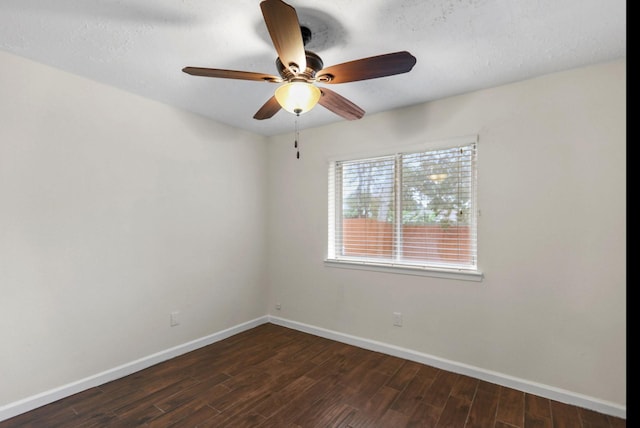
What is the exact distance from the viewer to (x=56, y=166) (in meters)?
2.27

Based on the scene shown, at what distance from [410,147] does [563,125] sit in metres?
1.15

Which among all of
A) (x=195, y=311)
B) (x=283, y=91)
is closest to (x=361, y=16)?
(x=283, y=91)

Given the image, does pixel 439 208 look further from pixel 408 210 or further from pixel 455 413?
pixel 455 413

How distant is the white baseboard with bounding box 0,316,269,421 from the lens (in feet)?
6.82

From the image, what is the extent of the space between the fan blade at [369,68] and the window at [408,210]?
1305mm

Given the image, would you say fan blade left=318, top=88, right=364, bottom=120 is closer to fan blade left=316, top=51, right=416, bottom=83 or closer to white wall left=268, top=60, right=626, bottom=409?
fan blade left=316, top=51, right=416, bottom=83

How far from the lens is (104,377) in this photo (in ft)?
8.13

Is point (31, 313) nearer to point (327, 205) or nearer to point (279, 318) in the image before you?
point (279, 318)

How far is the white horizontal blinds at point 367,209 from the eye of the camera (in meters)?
3.16

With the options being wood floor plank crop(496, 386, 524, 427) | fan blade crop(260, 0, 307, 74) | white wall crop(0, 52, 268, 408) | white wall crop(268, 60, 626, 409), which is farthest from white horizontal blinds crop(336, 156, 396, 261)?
fan blade crop(260, 0, 307, 74)

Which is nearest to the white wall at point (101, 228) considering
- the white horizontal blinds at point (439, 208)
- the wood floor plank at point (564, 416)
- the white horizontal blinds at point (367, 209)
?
the white horizontal blinds at point (367, 209)

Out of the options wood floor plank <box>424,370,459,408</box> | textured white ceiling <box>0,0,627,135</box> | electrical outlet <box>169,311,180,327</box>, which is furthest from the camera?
electrical outlet <box>169,311,180,327</box>

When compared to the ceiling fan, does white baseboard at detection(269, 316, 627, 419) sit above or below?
below

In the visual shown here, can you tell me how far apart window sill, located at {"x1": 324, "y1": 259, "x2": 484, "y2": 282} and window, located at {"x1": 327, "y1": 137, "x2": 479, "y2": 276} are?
0.04ft
